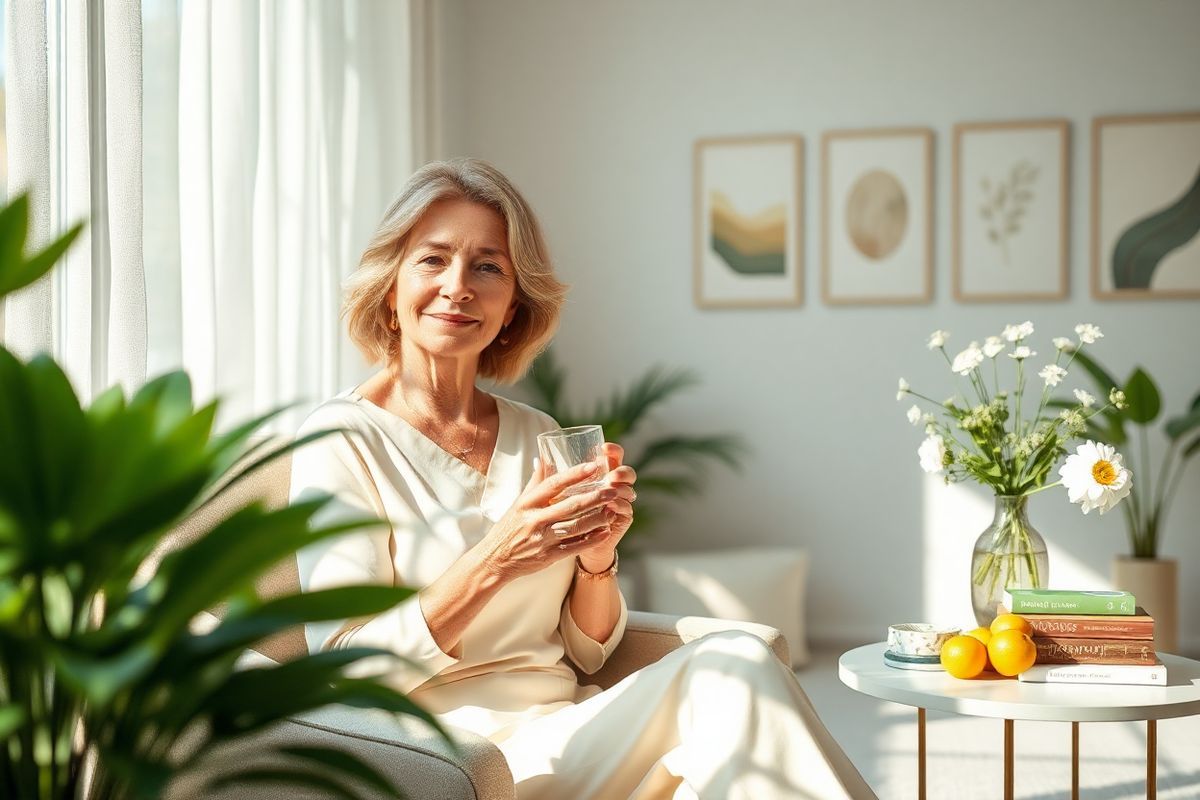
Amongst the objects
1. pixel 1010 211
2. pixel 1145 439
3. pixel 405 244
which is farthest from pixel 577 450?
pixel 1145 439

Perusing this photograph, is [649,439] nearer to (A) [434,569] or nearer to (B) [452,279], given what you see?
(B) [452,279]

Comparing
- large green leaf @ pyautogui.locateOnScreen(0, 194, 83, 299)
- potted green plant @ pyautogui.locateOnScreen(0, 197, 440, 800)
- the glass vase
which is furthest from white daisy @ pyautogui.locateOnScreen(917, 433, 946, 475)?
large green leaf @ pyautogui.locateOnScreen(0, 194, 83, 299)

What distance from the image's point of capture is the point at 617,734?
1656 mm

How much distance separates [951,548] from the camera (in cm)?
464

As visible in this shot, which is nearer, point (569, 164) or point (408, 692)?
point (408, 692)

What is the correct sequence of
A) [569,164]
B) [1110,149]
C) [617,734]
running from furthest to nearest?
[569,164] → [1110,149] → [617,734]

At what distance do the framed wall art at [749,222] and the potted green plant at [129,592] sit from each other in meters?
4.04

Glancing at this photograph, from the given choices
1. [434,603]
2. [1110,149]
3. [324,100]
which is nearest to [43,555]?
[434,603]

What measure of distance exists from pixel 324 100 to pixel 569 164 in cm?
171

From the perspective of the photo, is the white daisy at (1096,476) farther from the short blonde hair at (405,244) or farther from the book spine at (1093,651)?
the short blonde hair at (405,244)

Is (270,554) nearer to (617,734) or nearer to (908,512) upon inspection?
(617,734)

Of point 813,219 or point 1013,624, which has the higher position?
point 813,219

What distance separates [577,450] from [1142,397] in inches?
124

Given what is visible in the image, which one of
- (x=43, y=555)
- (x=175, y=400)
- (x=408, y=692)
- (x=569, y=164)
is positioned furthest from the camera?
(x=569, y=164)
